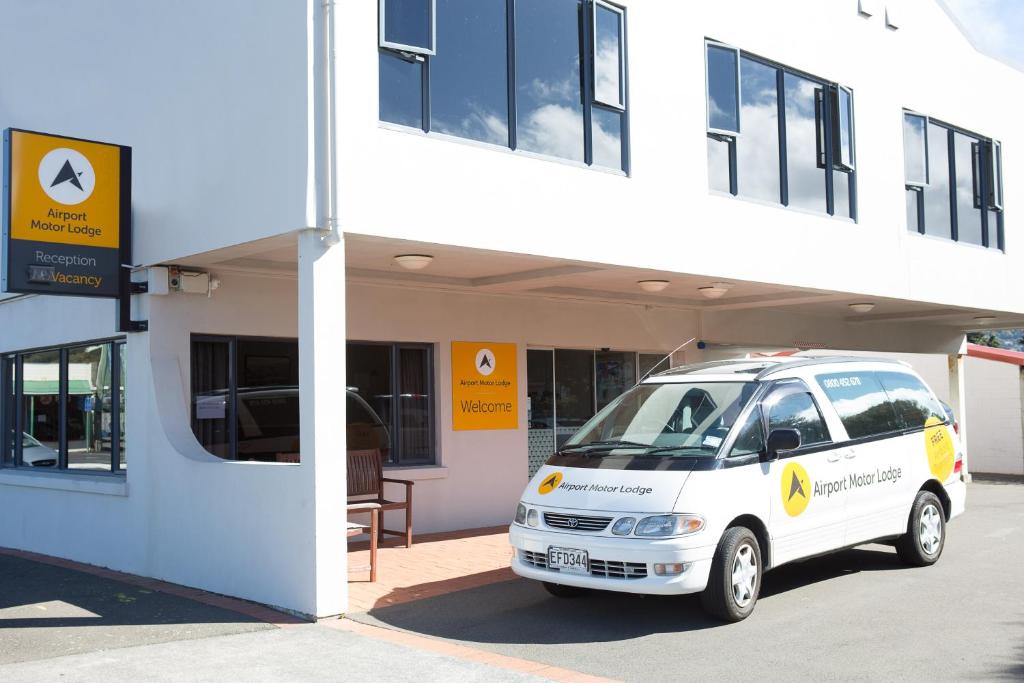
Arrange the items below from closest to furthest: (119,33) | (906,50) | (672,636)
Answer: (672,636) < (119,33) < (906,50)

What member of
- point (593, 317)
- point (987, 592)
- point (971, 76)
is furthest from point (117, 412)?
point (971, 76)

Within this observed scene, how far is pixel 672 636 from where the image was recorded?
7242 mm

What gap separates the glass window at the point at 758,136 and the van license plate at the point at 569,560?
20.1 ft

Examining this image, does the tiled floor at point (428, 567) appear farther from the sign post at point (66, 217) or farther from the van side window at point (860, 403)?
the sign post at point (66, 217)

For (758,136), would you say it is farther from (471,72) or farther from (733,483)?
(733,483)

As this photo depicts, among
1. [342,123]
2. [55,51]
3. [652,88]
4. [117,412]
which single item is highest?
[55,51]

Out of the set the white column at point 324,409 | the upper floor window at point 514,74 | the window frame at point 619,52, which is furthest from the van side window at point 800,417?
the window frame at point 619,52

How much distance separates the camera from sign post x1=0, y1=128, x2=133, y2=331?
926 centimetres

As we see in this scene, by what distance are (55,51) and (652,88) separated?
696 centimetres

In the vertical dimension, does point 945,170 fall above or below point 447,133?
above

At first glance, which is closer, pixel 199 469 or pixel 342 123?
pixel 342 123

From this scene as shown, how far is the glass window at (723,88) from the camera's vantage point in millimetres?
11844

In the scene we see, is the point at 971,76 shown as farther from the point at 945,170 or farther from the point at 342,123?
the point at 342,123

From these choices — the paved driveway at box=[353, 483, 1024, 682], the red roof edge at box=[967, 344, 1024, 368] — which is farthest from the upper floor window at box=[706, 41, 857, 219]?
the red roof edge at box=[967, 344, 1024, 368]
